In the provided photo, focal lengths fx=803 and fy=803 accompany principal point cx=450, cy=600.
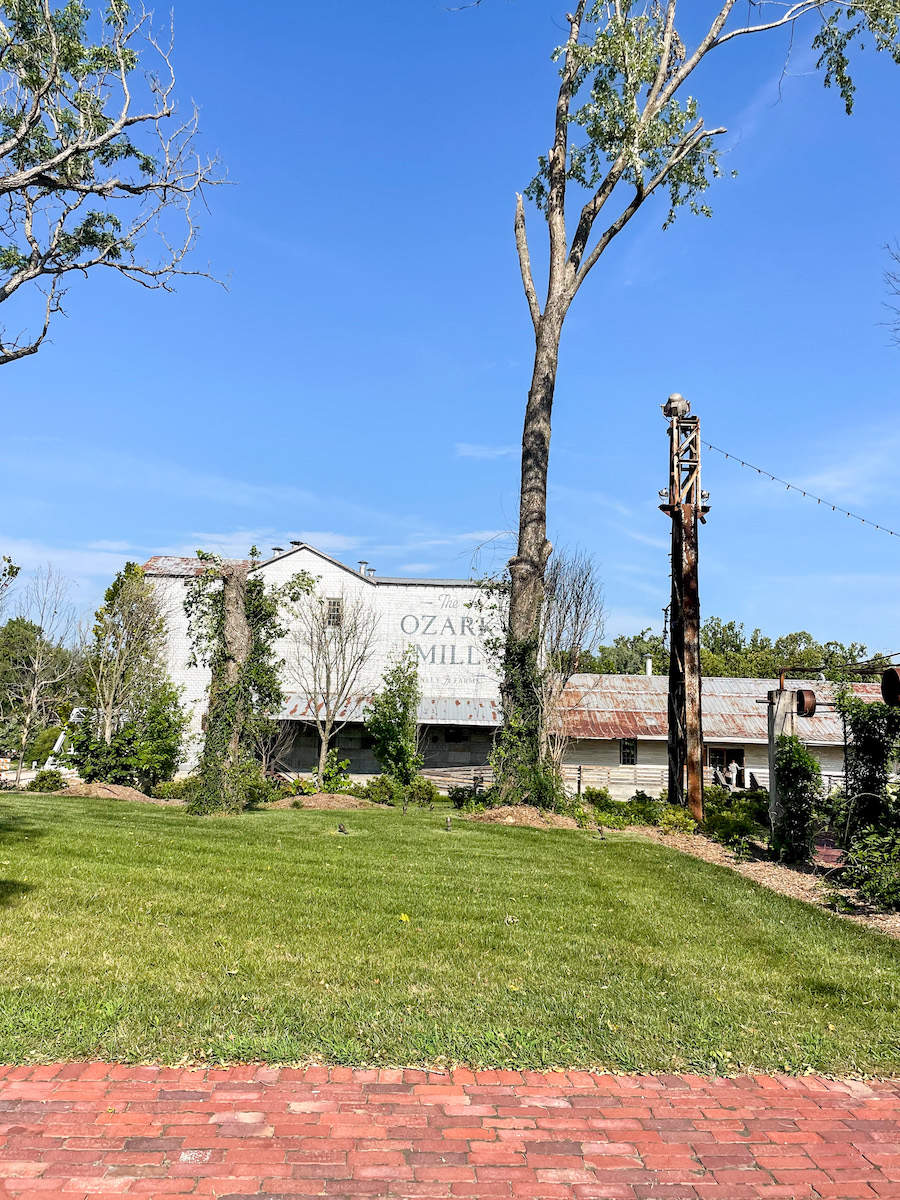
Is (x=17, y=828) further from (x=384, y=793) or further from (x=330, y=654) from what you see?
(x=330, y=654)

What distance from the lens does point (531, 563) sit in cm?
1556

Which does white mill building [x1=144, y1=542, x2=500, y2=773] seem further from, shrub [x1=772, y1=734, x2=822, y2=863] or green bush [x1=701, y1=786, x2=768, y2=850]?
shrub [x1=772, y1=734, x2=822, y2=863]

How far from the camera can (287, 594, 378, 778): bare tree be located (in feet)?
74.5

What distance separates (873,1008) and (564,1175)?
112 inches

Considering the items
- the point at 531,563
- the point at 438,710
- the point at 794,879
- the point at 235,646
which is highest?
the point at 531,563

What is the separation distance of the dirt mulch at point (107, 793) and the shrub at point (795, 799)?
43.4 ft

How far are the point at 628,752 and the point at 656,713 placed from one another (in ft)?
5.62

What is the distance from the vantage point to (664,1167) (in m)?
A: 3.25

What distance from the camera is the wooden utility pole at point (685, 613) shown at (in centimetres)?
1472

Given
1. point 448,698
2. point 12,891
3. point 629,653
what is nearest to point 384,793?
point 448,698

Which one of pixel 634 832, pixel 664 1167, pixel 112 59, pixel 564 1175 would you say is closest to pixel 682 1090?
pixel 664 1167

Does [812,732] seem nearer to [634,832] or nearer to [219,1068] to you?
[634,832]

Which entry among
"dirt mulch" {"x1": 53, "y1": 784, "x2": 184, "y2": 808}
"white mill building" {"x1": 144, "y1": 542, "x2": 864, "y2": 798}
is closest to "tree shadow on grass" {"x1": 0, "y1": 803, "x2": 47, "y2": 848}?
"dirt mulch" {"x1": 53, "y1": 784, "x2": 184, "y2": 808}

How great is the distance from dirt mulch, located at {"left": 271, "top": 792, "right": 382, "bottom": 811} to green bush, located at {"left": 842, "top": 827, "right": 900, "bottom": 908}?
10807 millimetres
